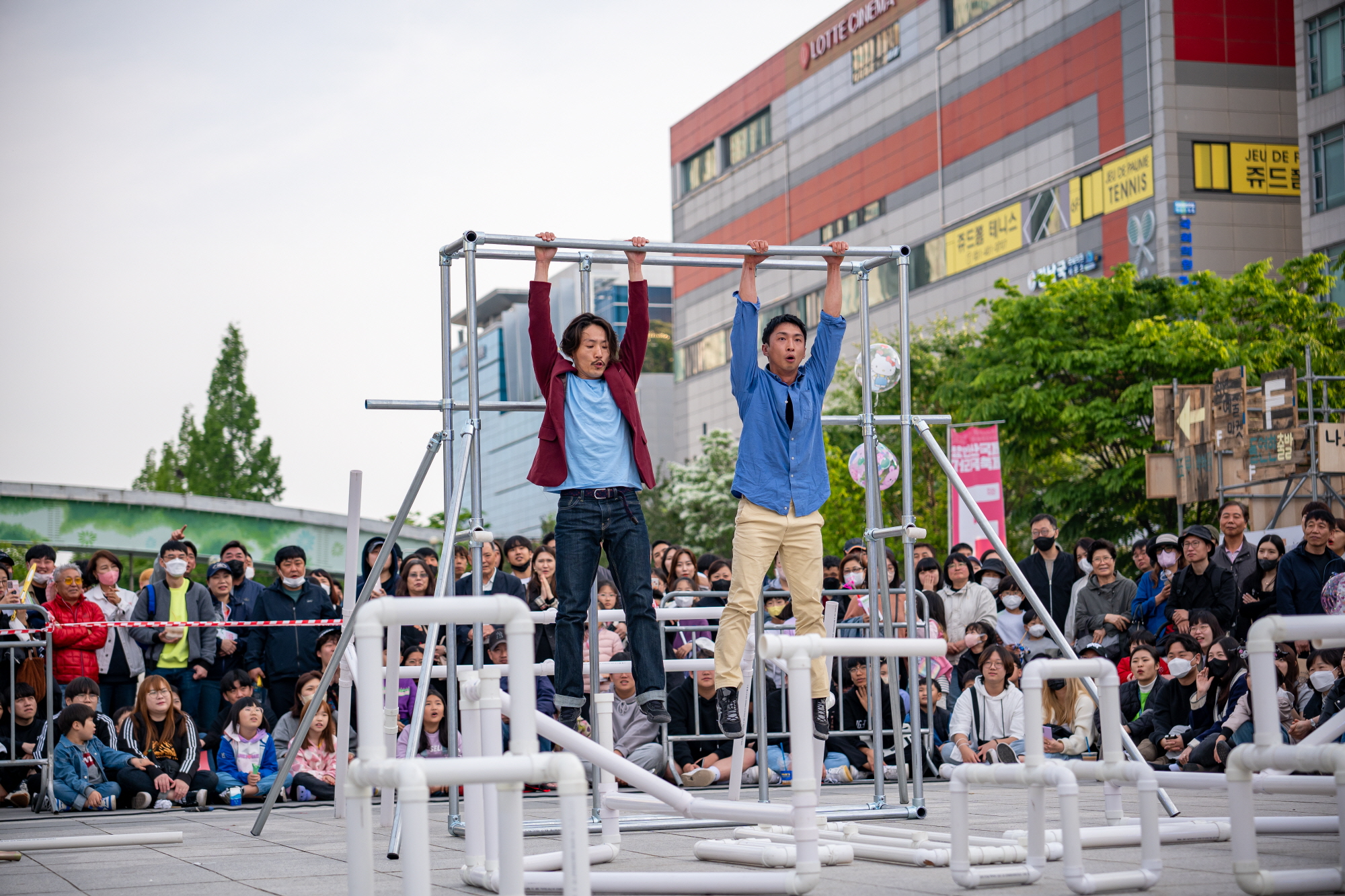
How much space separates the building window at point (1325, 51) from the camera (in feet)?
119

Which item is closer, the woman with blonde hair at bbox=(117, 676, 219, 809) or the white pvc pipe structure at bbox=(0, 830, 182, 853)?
the white pvc pipe structure at bbox=(0, 830, 182, 853)

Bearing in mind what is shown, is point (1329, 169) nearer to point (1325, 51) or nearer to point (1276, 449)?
point (1325, 51)

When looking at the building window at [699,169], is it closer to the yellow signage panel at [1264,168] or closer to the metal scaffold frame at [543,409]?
the yellow signage panel at [1264,168]

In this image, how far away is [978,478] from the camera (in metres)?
20.9

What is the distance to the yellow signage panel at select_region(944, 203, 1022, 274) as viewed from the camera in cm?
5016

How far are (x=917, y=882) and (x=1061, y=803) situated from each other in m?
0.73

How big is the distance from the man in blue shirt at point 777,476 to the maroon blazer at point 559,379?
475mm

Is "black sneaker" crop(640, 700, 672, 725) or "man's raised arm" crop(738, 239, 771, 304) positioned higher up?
"man's raised arm" crop(738, 239, 771, 304)

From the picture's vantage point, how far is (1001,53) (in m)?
51.7

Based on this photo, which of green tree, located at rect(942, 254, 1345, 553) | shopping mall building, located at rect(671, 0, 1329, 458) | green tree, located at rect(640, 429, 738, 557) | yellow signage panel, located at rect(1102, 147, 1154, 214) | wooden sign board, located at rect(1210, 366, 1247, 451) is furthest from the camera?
green tree, located at rect(640, 429, 738, 557)

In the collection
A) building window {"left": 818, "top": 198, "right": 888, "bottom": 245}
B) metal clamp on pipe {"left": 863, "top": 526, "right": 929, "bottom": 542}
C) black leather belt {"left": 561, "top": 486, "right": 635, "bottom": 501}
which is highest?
building window {"left": 818, "top": 198, "right": 888, "bottom": 245}

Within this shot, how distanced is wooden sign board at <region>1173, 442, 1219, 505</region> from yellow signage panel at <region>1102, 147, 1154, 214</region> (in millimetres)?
22254

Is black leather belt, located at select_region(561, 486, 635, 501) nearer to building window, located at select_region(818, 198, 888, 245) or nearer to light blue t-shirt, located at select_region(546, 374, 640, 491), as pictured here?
light blue t-shirt, located at select_region(546, 374, 640, 491)

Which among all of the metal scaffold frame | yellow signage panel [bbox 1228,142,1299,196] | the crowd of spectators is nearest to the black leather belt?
the metal scaffold frame
